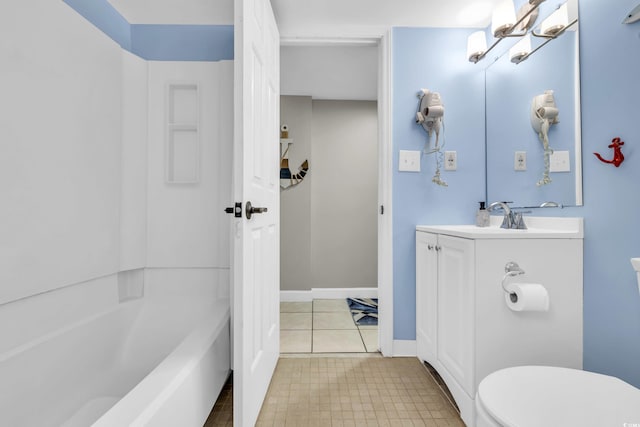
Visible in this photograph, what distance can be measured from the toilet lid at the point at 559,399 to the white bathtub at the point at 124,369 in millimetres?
895

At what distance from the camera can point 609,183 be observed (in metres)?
1.25

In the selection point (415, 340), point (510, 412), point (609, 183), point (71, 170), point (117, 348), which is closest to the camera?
point (510, 412)

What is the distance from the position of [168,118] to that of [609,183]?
2.14 m

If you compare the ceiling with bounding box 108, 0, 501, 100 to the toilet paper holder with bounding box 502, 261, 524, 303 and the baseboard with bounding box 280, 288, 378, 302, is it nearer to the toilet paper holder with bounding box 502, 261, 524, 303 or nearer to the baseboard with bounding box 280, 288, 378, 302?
the toilet paper holder with bounding box 502, 261, 524, 303

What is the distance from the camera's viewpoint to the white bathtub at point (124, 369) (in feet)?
3.20

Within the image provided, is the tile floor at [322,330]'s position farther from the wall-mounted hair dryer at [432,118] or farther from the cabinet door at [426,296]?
the wall-mounted hair dryer at [432,118]

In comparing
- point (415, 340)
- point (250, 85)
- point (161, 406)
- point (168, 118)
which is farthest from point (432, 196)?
point (161, 406)

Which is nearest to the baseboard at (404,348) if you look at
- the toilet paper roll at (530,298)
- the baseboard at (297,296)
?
the toilet paper roll at (530,298)

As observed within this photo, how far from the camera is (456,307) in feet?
4.95

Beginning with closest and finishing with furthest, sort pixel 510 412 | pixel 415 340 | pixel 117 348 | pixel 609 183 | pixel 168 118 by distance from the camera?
pixel 510 412
pixel 609 183
pixel 117 348
pixel 168 118
pixel 415 340

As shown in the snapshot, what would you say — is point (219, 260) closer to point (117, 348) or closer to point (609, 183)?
point (117, 348)

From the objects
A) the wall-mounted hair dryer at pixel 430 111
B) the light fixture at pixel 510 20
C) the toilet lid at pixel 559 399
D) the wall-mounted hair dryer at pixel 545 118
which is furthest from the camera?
the wall-mounted hair dryer at pixel 430 111

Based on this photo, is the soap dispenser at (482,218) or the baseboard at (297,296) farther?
the baseboard at (297,296)

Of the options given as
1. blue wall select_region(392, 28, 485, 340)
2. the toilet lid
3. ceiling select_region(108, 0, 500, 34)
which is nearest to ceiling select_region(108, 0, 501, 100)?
ceiling select_region(108, 0, 500, 34)
